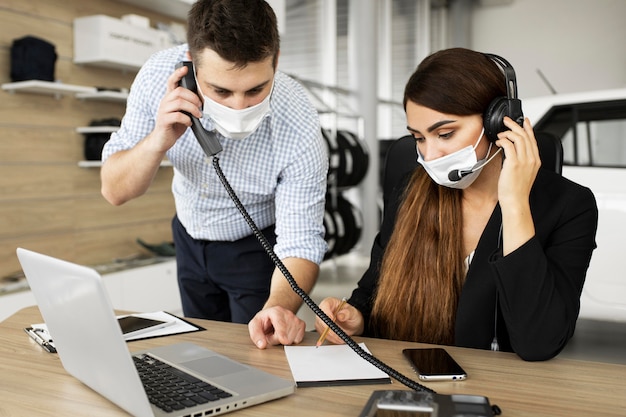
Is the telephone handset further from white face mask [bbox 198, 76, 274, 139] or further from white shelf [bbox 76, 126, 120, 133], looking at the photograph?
white shelf [bbox 76, 126, 120, 133]

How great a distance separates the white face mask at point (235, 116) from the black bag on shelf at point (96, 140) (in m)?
2.23

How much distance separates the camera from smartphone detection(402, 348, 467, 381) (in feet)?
3.33

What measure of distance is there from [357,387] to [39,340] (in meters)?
0.65

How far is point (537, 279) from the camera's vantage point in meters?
1.20

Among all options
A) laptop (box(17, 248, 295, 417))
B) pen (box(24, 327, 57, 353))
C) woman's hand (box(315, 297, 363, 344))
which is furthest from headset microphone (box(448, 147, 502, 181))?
pen (box(24, 327, 57, 353))

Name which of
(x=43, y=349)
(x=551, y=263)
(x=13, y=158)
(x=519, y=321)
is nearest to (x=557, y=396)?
(x=519, y=321)

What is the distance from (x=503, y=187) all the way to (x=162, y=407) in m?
0.74

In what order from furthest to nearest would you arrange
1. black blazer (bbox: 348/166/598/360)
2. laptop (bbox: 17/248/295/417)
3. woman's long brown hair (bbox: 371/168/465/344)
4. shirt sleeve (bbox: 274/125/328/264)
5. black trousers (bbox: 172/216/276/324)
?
black trousers (bbox: 172/216/276/324) < shirt sleeve (bbox: 274/125/328/264) < woman's long brown hair (bbox: 371/168/465/344) < black blazer (bbox: 348/166/598/360) < laptop (bbox: 17/248/295/417)

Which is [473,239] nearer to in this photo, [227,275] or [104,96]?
[227,275]

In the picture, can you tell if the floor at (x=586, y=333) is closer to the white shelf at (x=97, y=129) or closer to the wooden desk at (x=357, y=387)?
the white shelf at (x=97, y=129)

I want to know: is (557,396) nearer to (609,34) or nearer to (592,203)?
(592,203)

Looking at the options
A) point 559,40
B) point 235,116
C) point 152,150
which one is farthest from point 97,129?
point 559,40

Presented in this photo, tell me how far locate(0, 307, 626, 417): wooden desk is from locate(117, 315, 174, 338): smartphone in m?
0.07

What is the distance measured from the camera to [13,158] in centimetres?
318
